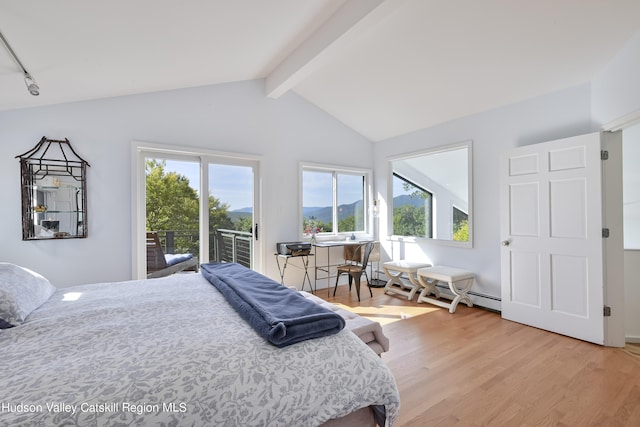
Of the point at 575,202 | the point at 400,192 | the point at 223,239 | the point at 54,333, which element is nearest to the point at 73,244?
the point at 223,239

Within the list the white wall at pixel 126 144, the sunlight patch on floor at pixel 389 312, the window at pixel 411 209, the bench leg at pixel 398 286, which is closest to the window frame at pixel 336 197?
the white wall at pixel 126 144

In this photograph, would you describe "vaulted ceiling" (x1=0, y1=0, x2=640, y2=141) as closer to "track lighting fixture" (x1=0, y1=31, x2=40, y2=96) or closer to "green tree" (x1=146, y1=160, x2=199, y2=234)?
"track lighting fixture" (x1=0, y1=31, x2=40, y2=96)

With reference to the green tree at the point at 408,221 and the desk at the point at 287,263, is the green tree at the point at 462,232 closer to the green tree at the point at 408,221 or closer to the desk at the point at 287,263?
Result: the green tree at the point at 408,221

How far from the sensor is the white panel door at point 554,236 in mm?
2785

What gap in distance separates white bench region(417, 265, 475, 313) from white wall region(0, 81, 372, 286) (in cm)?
203

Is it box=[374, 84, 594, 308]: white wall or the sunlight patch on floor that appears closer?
box=[374, 84, 594, 308]: white wall

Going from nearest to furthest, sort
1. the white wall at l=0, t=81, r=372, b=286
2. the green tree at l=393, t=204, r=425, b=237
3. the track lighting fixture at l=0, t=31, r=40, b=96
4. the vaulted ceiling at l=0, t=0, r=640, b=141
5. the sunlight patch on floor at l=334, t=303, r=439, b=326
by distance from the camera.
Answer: the track lighting fixture at l=0, t=31, r=40, b=96, the vaulted ceiling at l=0, t=0, r=640, b=141, the white wall at l=0, t=81, r=372, b=286, the sunlight patch on floor at l=334, t=303, r=439, b=326, the green tree at l=393, t=204, r=425, b=237

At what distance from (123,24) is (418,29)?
8.09 ft

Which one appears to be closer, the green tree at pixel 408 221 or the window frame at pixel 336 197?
the window frame at pixel 336 197

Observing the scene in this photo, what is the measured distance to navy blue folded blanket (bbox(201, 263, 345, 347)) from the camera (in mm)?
1253

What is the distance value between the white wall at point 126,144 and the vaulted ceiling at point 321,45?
20 cm

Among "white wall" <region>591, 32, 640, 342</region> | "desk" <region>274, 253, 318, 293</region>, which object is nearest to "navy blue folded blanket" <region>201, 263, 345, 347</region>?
"desk" <region>274, 253, 318, 293</region>

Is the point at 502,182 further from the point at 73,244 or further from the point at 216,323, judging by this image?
the point at 73,244

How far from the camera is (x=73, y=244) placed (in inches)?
123
